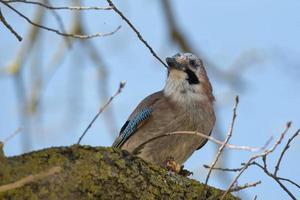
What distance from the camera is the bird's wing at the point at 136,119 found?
581 centimetres

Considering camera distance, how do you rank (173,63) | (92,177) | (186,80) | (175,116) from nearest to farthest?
(92,177) → (175,116) → (173,63) → (186,80)

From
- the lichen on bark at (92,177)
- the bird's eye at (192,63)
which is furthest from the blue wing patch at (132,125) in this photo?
the lichen on bark at (92,177)

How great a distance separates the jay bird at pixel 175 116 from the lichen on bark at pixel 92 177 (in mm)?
1755

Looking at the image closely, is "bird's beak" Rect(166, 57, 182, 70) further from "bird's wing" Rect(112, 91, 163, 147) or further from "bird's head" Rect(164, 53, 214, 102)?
"bird's wing" Rect(112, 91, 163, 147)

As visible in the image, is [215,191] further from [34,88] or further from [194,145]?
[34,88]

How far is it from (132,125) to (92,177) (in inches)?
105

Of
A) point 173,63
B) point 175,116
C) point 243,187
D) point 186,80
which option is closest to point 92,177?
point 243,187

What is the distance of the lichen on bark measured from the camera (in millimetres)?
2973

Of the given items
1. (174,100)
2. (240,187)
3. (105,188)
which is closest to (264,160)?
(240,187)

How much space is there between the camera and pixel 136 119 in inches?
230

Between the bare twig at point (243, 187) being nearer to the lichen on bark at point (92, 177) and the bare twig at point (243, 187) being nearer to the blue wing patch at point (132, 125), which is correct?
the lichen on bark at point (92, 177)

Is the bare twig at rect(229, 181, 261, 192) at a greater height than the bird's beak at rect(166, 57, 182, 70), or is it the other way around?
the bird's beak at rect(166, 57, 182, 70)

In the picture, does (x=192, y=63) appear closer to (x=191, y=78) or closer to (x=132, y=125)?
(x=191, y=78)

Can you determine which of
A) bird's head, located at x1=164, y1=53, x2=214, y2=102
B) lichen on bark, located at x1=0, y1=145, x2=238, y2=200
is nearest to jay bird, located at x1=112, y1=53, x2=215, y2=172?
bird's head, located at x1=164, y1=53, x2=214, y2=102
